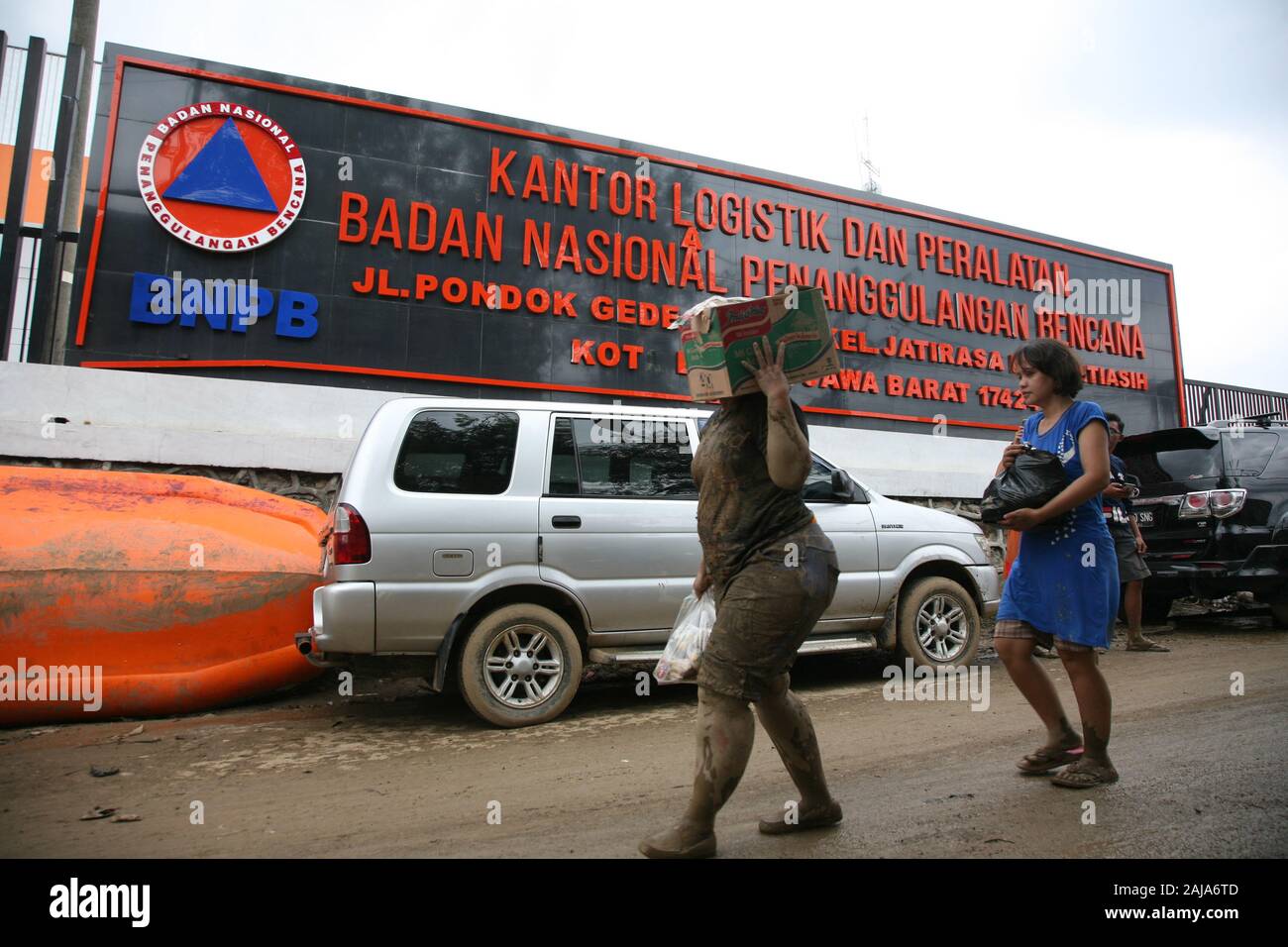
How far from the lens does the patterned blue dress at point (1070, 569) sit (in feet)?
10.2

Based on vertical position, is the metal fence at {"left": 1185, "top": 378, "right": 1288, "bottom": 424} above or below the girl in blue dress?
above

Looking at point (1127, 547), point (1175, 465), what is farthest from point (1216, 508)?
point (1127, 547)

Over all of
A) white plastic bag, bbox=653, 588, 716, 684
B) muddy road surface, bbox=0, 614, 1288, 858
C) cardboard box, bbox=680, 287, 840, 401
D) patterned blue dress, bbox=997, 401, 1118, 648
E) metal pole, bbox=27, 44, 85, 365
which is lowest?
muddy road surface, bbox=0, 614, 1288, 858

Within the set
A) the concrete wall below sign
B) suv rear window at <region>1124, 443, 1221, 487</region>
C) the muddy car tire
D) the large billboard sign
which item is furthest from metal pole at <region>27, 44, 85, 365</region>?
suv rear window at <region>1124, 443, 1221, 487</region>

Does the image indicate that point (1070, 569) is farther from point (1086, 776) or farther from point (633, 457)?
point (633, 457)

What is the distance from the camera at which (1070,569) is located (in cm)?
316

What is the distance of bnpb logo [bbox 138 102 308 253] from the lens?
8156 millimetres

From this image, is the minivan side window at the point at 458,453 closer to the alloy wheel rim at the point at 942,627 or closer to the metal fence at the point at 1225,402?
the alloy wheel rim at the point at 942,627

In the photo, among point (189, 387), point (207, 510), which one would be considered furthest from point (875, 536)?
point (189, 387)

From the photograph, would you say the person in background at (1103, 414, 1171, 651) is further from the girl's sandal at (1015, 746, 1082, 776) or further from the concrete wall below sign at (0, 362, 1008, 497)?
Result: the concrete wall below sign at (0, 362, 1008, 497)

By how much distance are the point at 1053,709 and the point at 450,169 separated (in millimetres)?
8464

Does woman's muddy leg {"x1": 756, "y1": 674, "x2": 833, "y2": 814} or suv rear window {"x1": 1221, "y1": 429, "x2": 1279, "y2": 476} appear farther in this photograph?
suv rear window {"x1": 1221, "y1": 429, "x2": 1279, "y2": 476}

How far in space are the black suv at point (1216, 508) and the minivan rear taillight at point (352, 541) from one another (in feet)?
22.3

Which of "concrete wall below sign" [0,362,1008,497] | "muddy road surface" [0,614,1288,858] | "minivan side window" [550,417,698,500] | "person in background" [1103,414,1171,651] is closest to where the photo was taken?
"muddy road surface" [0,614,1288,858]
